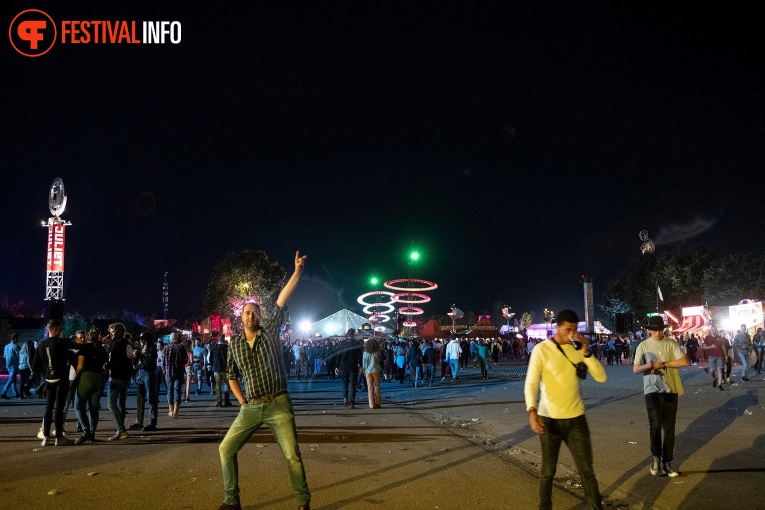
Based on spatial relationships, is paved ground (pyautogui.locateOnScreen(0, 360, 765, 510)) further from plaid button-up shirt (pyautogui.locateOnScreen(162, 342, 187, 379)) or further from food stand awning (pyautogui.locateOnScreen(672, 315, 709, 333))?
food stand awning (pyautogui.locateOnScreen(672, 315, 709, 333))

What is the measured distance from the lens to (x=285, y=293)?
657 cm

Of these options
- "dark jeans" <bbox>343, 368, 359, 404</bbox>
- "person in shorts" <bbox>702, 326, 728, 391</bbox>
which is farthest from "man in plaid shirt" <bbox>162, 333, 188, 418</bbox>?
"person in shorts" <bbox>702, 326, 728, 391</bbox>

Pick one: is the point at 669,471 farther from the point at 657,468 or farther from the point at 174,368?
the point at 174,368

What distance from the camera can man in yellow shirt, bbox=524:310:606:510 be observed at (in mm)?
5594

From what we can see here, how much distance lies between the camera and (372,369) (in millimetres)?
16922

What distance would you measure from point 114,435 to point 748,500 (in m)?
9.30

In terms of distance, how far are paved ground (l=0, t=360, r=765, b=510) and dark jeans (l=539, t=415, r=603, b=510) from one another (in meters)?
0.95

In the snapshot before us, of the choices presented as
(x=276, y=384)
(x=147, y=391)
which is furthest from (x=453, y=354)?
(x=276, y=384)

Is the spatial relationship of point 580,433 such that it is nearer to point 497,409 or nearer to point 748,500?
point 748,500

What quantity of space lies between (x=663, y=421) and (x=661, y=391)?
34 cm

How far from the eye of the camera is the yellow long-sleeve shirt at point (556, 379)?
5.74m

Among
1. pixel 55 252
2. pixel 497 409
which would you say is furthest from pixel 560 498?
pixel 55 252

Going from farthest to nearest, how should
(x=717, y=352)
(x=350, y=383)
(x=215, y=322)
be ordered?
1. (x=215, y=322)
2. (x=717, y=352)
3. (x=350, y=383)

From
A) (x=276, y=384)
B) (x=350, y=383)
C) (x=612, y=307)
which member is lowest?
(x=350, y=383)
